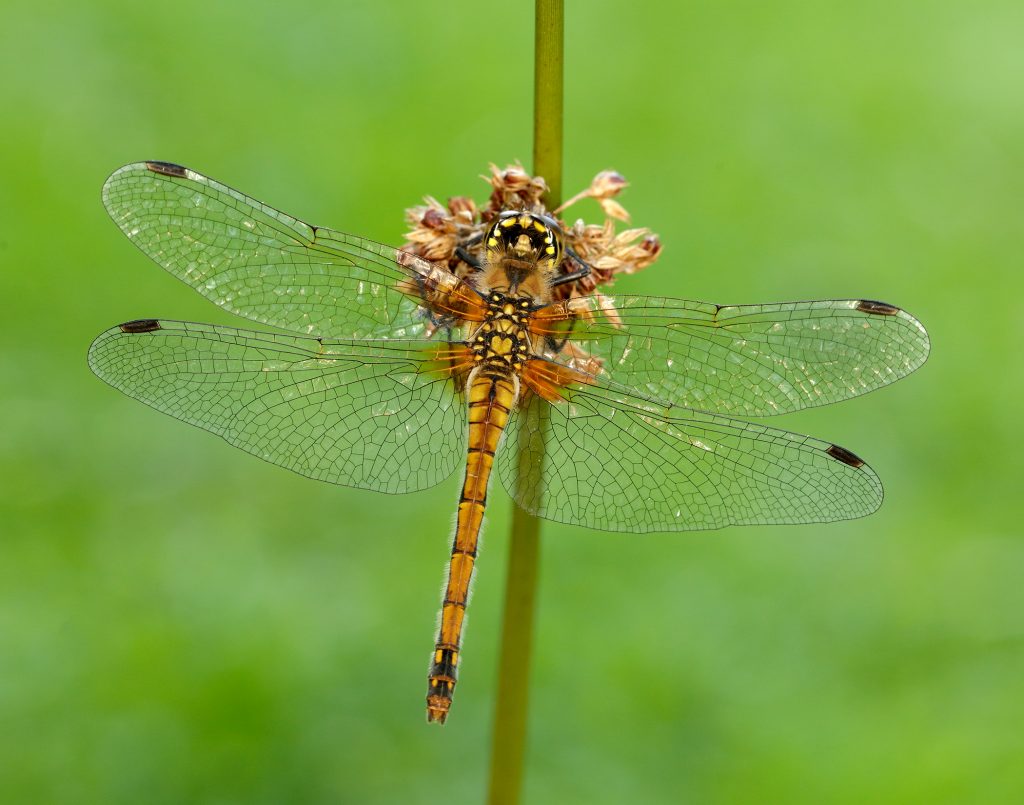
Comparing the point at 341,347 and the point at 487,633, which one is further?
the point at 487,633

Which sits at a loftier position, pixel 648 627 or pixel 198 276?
pixel 198 276


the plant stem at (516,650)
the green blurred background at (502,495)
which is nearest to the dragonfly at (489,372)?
the plant stem at (516,650)

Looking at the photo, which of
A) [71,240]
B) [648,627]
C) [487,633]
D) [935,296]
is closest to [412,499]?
[487,633]

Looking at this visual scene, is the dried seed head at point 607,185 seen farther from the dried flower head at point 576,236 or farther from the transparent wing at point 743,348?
the transparent wing at point 743,348

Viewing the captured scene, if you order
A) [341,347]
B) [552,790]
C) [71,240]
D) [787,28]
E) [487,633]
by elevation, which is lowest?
[552,790]

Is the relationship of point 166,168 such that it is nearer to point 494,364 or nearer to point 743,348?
point 494,364

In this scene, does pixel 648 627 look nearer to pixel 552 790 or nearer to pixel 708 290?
pixel 552 790

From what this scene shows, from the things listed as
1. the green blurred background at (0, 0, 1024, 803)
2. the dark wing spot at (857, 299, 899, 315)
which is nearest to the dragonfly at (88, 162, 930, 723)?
the dark wing spot at (857, 299, 899, 315)
